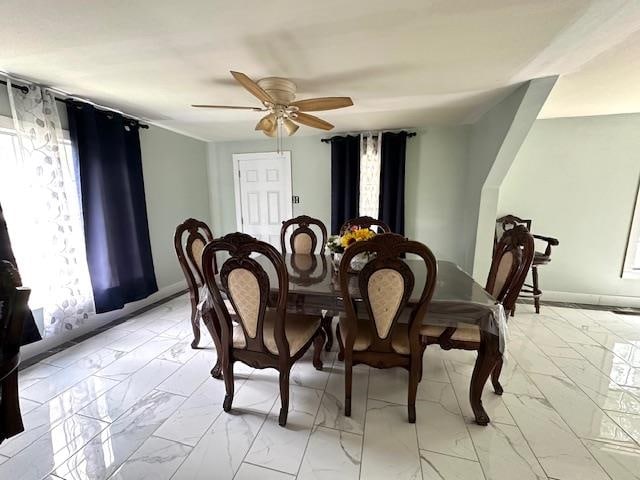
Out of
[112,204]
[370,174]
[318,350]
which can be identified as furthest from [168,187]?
[318,350]

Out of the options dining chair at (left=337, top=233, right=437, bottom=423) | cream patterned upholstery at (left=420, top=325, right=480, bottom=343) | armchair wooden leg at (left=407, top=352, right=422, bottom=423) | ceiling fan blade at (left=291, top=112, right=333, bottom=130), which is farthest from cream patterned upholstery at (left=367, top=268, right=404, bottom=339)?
ceiling fan blade at (left=291, top=112, right=333, bottom=130)

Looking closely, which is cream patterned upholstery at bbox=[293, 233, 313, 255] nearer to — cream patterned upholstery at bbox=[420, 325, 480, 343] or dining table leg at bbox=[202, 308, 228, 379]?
dining table leg at bbox=[202, 308, 228, 379]

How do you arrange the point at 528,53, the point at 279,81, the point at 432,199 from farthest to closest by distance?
1. the point at 432,199
2. the point at 279,81
3. the point at 528,53

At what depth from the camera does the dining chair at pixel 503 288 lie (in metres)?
1.62

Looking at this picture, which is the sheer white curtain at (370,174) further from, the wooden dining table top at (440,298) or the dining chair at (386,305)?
the dining chair at (386,305)

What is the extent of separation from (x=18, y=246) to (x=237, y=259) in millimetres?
2244

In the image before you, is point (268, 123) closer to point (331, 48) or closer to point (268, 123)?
point (268, 123)

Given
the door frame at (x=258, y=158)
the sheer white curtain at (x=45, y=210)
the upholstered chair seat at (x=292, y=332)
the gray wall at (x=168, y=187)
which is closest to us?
the upholstered chair seat at (x=292, y=332)

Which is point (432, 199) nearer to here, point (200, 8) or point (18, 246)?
point (200, 8)

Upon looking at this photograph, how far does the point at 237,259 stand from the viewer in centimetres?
145

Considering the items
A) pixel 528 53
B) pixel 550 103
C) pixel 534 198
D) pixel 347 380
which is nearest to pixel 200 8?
pixel 528 53

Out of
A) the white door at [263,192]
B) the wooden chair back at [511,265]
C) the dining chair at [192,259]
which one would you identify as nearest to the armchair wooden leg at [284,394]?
the dining chair at [192,259]

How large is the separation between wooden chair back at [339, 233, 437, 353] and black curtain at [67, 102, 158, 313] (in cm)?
268

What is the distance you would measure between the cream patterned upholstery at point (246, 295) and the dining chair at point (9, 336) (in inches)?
31.3
